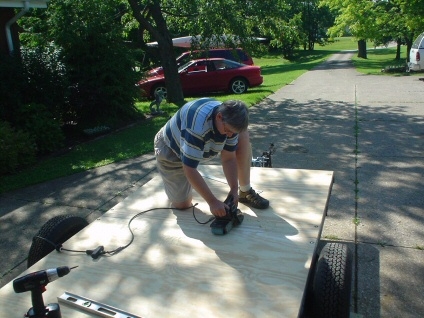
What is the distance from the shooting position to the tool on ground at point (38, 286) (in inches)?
65.9

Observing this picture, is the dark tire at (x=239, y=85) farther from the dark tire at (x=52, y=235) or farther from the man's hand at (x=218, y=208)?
the man's hand at (x=218, y=208)

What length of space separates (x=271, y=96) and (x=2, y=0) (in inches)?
322

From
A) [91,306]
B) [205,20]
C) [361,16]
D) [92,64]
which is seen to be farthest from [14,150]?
[361,16]

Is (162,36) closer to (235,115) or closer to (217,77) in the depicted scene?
(217,77)

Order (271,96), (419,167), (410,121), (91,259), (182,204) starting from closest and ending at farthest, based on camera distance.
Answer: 1. (91,259)
2. (182,204)
3. (419,167)
4. (410,121)
5. (271,96)

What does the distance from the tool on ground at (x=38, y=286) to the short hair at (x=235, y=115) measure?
4.46ft

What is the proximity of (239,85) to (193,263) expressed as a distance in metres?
13.7

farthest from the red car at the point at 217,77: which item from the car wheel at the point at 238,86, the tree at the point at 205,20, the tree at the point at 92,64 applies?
the tree at the point at 92,64

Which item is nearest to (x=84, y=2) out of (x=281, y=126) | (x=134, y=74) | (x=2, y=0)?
(x=134, y=74)

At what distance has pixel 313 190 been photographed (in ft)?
12.4

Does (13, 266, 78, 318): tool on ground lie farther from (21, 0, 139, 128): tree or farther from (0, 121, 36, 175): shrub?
(21, 0, 139, 128): tree

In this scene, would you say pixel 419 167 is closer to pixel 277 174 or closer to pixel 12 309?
pixel 277 174

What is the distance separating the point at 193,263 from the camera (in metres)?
2.59

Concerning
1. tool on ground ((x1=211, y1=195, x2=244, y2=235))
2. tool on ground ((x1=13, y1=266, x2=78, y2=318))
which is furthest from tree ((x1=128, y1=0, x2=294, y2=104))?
tool on ground ((x1=13, y1=266, x2=78, y2=318))
